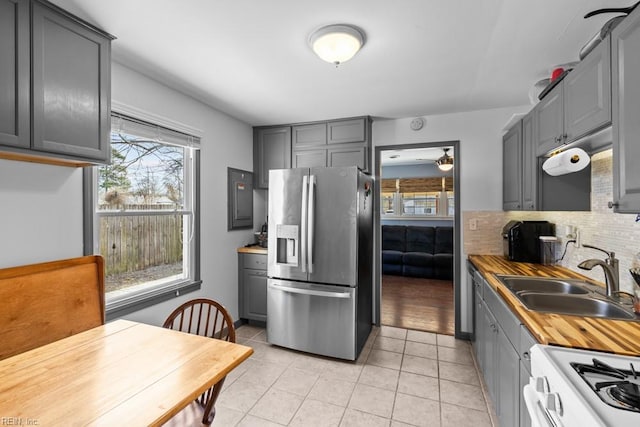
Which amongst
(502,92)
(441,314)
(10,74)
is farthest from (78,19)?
(441,314)

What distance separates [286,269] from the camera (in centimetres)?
293

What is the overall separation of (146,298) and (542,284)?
293cm

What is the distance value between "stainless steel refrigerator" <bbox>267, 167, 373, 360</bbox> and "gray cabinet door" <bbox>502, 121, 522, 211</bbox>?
1.32m

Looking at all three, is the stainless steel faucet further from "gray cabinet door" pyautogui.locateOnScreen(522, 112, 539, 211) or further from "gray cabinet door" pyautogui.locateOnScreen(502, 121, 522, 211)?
"gray cabinet door" pyautogui.locateOnScreen(502, 121, 522, 211)

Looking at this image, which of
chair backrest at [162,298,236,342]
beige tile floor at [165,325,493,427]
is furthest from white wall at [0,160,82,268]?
beige tile floor at [165,325,493,427]

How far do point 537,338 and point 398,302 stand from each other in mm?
3330

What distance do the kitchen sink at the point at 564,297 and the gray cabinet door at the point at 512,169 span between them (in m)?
0.73

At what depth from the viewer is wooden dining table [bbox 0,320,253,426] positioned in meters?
0.95

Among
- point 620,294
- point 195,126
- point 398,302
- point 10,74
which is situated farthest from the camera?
point 398,302

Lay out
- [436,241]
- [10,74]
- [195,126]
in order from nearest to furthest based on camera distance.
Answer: [10,74] < [195,126] < [436,241]

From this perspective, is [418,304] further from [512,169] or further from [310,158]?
[310,158]

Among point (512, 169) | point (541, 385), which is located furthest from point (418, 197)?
point (541, 385)

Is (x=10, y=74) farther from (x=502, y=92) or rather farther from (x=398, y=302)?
(x=398, y=302)

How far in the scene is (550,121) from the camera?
193 cm
